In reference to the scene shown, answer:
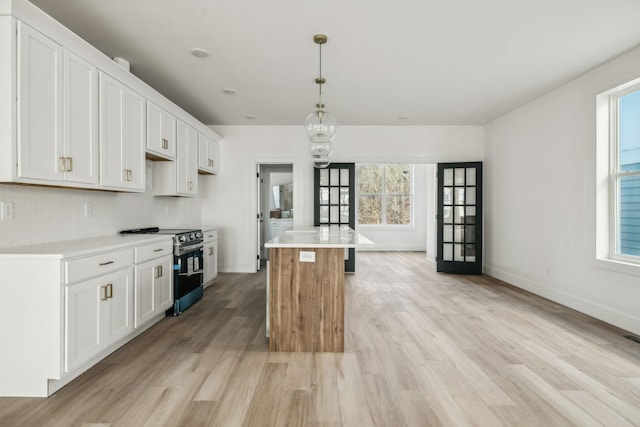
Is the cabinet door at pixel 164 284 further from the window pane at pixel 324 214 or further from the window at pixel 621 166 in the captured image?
the window at pixel 621 166

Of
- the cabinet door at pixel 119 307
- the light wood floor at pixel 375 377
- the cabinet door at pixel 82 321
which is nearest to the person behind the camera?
the light wood floor at pixel 375 377

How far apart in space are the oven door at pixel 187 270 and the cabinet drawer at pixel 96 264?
2.79 ft

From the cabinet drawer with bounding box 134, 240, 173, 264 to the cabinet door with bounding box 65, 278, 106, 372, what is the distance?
53cm

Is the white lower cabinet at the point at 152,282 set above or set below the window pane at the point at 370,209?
below

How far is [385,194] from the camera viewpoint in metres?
9.26

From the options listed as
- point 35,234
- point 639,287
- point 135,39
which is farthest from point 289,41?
point 639,287

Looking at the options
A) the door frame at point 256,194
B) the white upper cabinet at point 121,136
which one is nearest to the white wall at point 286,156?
the door frame at point 256,194

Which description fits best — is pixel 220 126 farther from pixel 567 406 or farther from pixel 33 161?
pixel 567 406

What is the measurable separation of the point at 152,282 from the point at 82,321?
3.07 ft

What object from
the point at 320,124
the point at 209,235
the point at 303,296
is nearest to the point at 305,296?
the point at 303,296

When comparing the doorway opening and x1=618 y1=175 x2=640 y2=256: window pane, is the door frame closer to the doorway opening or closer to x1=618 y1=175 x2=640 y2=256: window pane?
the doorway opening

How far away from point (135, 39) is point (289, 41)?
4.52ft

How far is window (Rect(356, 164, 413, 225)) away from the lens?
30.4ft

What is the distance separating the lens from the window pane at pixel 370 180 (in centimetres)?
928
